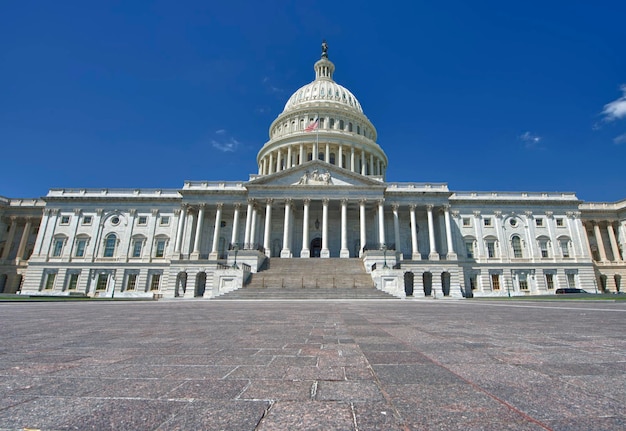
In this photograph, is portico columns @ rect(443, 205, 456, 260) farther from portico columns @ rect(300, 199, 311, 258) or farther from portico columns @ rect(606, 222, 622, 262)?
portico columns @ rect(606, 222, 622, 262)

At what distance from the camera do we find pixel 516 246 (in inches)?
1817

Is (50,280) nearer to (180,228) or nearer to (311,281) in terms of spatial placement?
(180,228)

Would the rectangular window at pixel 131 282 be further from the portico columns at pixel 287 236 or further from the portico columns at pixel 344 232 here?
the portico columns at pixel 344 232

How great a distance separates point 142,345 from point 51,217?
185 ft

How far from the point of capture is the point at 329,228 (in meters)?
47.3

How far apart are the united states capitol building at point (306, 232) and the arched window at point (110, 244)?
7.7 inches

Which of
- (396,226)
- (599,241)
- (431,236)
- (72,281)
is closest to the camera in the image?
(431,236)

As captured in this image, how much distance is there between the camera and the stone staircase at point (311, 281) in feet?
83.8

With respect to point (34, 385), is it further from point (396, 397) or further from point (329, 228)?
point (329, 228)

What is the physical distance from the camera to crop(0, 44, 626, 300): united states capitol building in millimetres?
42469

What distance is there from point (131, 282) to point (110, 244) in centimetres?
675

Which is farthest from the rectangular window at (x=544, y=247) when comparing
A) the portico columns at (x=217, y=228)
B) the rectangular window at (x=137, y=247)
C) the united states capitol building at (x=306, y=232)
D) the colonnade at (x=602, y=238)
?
the rectangular window at (x=137, y=247)

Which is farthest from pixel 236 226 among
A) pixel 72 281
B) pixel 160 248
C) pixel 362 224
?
pixel 72 281

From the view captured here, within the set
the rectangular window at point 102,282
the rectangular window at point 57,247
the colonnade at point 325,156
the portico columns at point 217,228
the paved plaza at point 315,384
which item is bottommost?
the paved plaza at point 315,384
